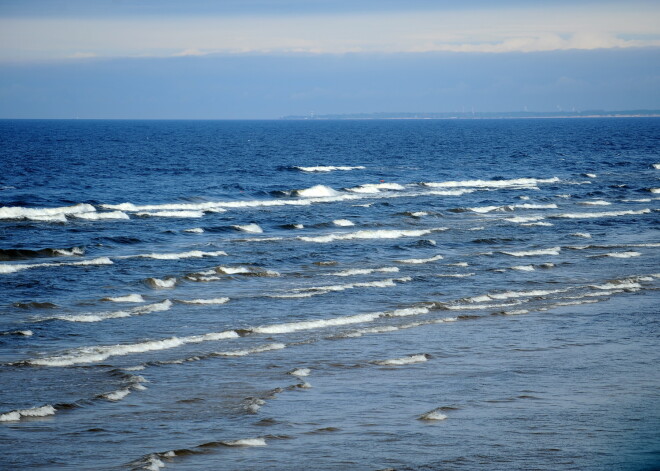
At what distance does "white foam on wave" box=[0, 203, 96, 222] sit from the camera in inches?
1624

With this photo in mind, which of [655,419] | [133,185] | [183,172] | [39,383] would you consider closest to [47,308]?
[39,383]

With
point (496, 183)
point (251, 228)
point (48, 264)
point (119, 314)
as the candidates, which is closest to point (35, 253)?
point (48, 264)

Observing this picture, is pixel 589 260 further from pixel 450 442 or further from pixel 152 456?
pixel 152 456

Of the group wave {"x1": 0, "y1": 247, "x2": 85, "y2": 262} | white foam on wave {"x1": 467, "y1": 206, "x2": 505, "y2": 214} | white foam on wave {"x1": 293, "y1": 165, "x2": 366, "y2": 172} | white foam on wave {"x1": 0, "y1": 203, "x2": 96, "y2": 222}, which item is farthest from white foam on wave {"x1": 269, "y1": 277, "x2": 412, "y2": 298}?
white foam on wave {"x1": 293, "y1": 165, "x2": 366, "y2": 172}

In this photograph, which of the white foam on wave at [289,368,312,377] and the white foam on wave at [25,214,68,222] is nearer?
the white foam on wave at [289,368,312,377]

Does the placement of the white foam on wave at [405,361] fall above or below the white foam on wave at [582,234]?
above

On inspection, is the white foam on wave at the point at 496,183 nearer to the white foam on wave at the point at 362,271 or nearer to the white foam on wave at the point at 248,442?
the white foam on wave at the point at 362,271

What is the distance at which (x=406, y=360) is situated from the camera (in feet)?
56.6

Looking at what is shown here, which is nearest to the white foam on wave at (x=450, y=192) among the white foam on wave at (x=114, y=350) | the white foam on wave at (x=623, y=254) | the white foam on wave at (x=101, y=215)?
the white foam on wave at (x=101, y=215)

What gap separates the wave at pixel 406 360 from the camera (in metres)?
17.1

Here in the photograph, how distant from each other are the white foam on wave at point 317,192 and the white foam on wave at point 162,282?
28199mm

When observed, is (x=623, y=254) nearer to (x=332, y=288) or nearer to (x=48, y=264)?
(x=332, y=288)

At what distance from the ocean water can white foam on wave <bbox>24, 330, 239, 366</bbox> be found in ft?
0.26

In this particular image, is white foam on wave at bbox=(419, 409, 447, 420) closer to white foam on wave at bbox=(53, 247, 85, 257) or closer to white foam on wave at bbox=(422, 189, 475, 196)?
white foam on wave at bbox=(53, 247, 85, 257)
